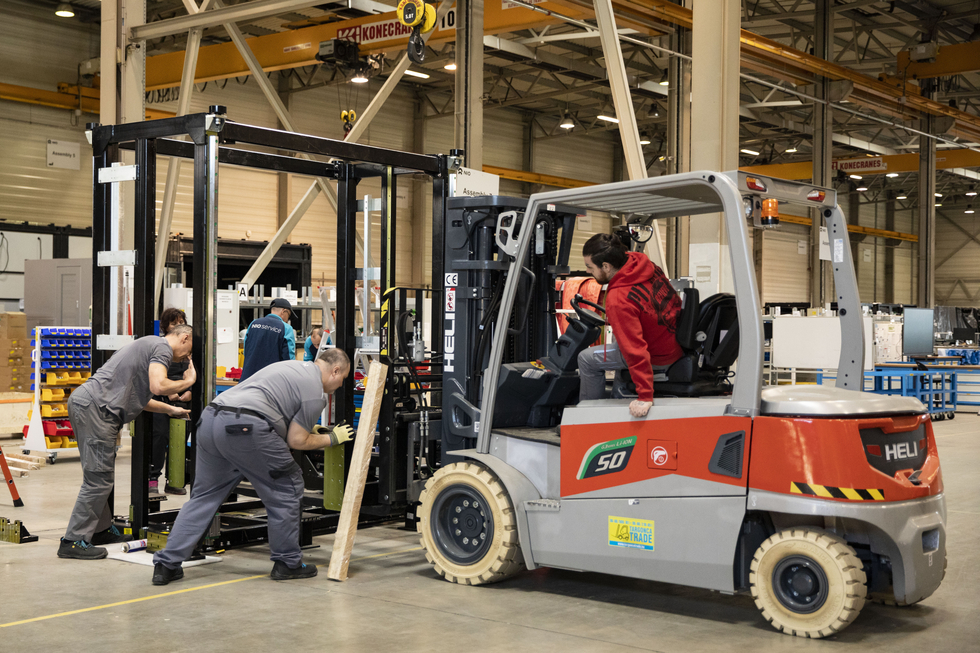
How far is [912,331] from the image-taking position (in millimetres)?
17500

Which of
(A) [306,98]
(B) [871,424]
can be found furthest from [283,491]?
(A) [306,98]

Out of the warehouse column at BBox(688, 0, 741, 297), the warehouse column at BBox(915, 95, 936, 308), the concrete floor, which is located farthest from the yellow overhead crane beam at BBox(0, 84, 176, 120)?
the warehouse column at BBox(915, 95, 936, 308)

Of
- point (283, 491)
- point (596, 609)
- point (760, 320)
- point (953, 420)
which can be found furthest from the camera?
point (953, 420)

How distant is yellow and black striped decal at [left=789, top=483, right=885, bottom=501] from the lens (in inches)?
171

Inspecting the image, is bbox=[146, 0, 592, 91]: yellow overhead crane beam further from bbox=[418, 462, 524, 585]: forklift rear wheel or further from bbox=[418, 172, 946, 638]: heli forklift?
bbox=[418, 462, 524, 585]: forklift rear wheel

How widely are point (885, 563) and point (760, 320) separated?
131 centimetres

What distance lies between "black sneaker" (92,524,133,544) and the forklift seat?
3.59 metres

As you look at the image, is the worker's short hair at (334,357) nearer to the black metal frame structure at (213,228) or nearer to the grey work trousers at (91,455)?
the black metal frame structure at (213,228)

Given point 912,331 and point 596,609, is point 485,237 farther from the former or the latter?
point 912,331

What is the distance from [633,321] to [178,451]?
3036 millimetres

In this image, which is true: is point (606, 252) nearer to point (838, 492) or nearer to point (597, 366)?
point (597, 366)

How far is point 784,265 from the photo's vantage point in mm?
36969

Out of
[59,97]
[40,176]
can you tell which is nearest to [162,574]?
[40,176]

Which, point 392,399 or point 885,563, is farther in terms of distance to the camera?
point 392,399
